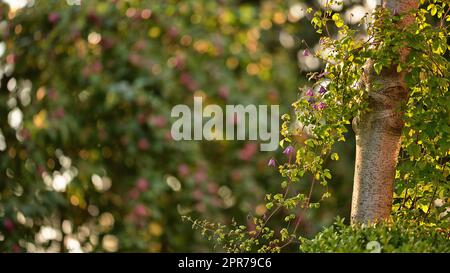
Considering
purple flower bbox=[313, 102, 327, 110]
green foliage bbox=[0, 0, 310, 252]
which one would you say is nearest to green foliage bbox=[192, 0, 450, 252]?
purple flower bbox=[313, 102, 327, 110]

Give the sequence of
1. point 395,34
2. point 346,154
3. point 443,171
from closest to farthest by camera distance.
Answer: point 395,34
point 443,171
point 346,154

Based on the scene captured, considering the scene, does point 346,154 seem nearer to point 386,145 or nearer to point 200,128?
point 200,128

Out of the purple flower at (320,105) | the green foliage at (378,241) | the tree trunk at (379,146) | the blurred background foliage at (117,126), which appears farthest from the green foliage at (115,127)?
the green foliage at (378,241)

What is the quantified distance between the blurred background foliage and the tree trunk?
148 cm

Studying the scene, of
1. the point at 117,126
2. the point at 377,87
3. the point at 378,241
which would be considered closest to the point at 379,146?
the point at 377,87

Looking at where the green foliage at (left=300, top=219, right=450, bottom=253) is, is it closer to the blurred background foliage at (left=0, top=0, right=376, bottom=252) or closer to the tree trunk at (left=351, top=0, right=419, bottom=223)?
the tree trunk at (left=351, top=0, right=419, bottom=223)

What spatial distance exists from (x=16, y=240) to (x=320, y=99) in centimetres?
216

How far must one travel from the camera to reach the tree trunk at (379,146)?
3.15 m

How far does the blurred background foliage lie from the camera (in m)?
4.52

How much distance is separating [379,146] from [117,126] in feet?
6.14

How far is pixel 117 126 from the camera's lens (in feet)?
14.9

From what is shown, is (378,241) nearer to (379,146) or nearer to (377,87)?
(379,146)

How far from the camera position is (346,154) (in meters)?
4.99
